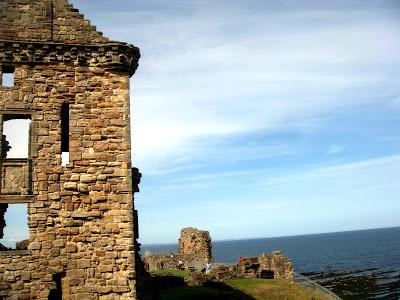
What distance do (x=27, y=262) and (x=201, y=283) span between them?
16458 millimetres

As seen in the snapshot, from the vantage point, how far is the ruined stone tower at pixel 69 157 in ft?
42.2

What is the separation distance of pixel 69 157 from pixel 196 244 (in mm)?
26462

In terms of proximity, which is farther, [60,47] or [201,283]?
[201,283]

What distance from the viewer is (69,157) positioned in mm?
13508

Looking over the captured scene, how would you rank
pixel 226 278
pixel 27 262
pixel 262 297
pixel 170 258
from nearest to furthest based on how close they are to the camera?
1. pixel 27 262
2. pixel 262 297
3. pixel 226 278
4. pixel 170 258

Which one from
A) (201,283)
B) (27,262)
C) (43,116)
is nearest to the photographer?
(27,262)

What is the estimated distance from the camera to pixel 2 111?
13352 millimetres

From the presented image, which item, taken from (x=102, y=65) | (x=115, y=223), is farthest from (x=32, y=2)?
(x=115, y=223)

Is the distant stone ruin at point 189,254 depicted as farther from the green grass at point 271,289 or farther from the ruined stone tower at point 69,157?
the ruined stone tower at point 69,157

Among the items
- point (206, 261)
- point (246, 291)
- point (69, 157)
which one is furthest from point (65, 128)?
point (206, 261)

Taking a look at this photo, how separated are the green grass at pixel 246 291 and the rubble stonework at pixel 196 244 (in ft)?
26.0

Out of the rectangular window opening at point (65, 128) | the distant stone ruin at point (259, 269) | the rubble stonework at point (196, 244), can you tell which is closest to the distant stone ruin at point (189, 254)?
the rubble stonework at point (196, 244)

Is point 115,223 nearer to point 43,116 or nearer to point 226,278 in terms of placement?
point 43,116

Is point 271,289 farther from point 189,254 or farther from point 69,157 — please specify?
point 69,157
